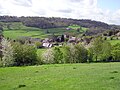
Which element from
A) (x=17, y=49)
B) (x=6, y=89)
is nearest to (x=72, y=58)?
(x=17, y=49)

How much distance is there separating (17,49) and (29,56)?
5709mm

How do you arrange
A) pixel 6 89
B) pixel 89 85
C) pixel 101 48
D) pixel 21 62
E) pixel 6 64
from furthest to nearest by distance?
pixel 101 48, pixel 21 62, pixel 6 64, pixel 6 89, pixel 89 85

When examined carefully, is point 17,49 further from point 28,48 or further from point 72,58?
point 72,58

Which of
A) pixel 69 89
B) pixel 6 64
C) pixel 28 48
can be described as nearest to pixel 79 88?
pixel 69 89

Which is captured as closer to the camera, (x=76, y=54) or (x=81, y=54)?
(x=76, y=54)

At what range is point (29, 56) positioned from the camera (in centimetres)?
10350

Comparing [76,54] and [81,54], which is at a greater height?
[76,54]

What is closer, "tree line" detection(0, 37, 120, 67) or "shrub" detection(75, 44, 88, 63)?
"tree line" detection(0, 37, 120, 67)

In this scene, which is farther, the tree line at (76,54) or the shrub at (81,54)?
the shrub at (81,54)

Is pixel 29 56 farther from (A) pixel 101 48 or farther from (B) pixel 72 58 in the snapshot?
(A) pixel 101 48

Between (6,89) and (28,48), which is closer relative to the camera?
(6,89)

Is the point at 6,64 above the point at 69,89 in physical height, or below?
below

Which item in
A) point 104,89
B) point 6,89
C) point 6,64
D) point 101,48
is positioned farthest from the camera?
point 101,48

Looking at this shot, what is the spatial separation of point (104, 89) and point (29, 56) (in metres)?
83.5
